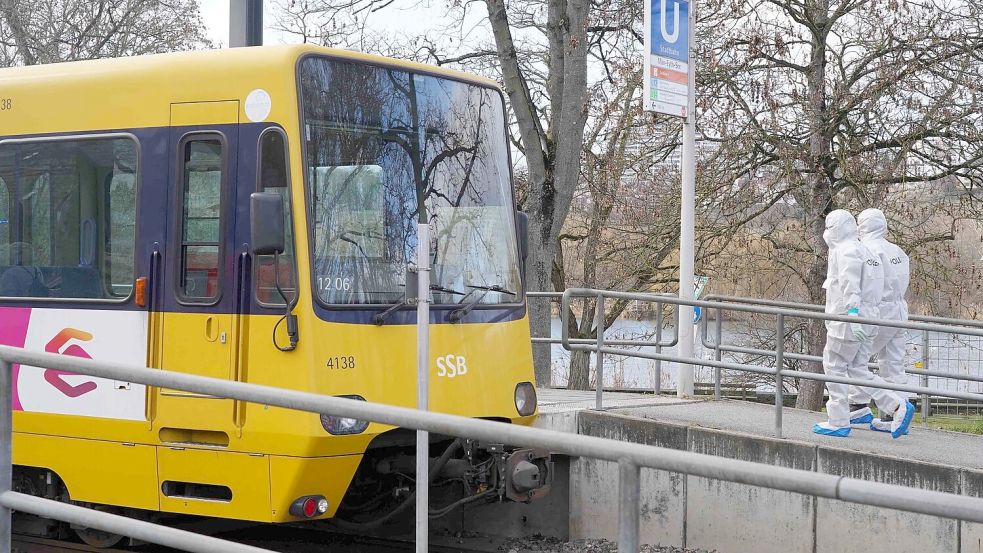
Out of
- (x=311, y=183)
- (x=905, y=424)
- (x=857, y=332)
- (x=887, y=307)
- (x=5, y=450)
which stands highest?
(x=311, y=183)

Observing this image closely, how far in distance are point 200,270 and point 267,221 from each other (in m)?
0.82

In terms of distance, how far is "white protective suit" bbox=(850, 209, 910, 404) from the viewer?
9047 millimetres

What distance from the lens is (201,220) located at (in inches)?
273

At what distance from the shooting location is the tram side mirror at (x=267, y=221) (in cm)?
627

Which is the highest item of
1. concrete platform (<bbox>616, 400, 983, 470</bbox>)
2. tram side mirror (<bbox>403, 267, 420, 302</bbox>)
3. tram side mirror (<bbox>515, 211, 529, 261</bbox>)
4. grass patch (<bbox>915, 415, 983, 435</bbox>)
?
tram side mirror (<bbox>515, 211, 529, 261</bbox>)

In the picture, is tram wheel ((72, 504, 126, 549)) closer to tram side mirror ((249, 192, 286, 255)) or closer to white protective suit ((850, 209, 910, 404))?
tram side mirror ((249, 192, 286, 255))

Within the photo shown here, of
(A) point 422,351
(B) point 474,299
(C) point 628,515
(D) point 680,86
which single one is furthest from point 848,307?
(C) point 628,515

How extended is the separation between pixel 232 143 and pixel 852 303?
15.0ft

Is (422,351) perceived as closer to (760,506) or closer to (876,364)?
(760,506)

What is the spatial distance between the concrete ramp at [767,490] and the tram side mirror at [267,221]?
7.92 feet

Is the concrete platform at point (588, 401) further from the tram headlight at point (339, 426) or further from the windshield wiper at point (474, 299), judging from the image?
the tram headlight at point (339, 426)

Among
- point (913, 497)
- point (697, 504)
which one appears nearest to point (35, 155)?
point (697, 504)

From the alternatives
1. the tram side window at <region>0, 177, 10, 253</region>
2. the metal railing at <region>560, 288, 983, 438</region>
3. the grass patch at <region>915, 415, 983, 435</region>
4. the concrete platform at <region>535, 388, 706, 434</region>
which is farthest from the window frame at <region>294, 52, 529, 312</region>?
the grass patch at <region>915, 415, 983, 435</region>

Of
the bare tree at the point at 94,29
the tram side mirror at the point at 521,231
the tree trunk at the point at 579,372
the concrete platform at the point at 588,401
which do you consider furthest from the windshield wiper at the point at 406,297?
the bare tree at the point at 94,29
